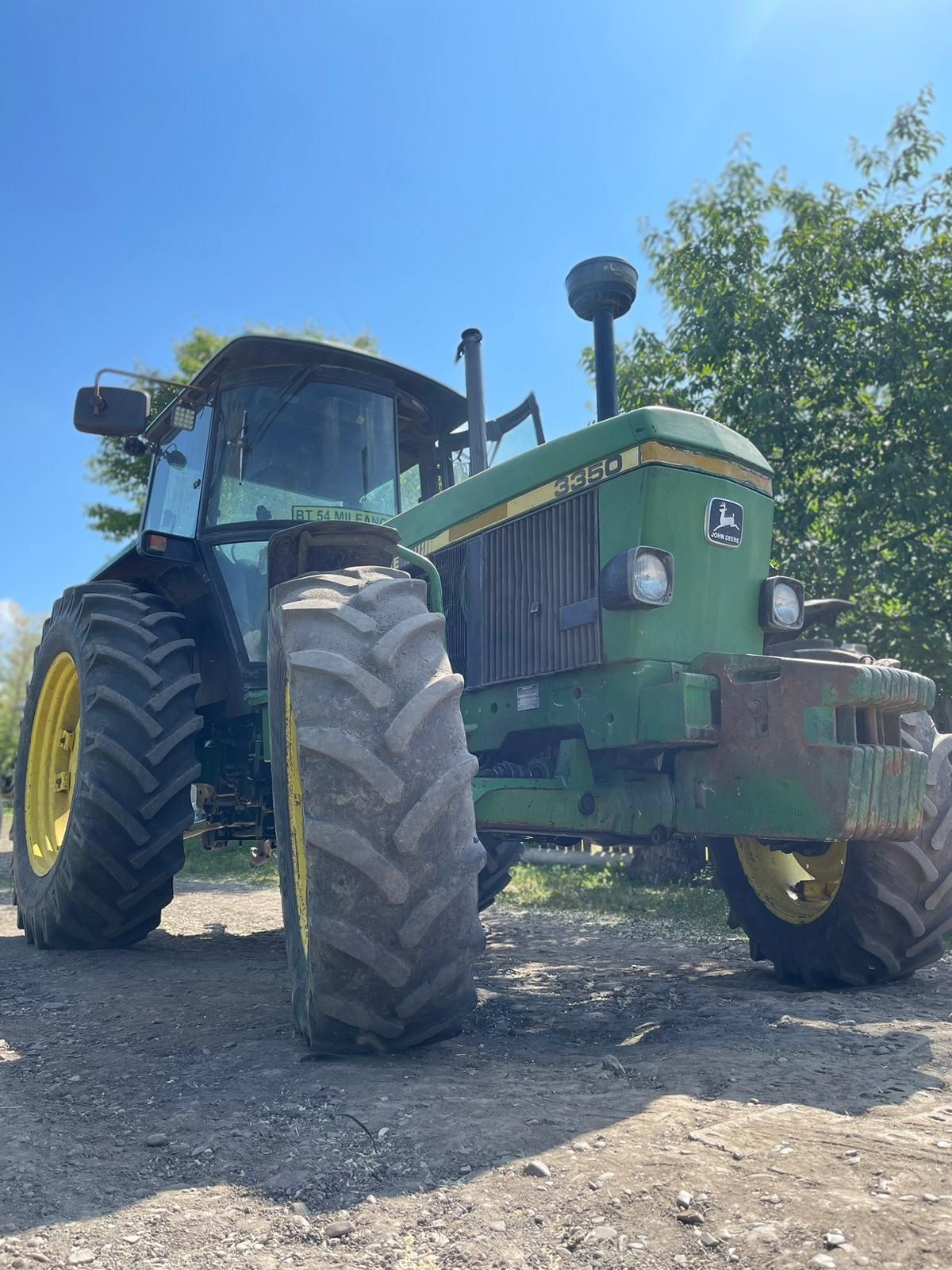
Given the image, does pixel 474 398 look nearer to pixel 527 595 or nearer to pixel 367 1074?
pixel 527 595

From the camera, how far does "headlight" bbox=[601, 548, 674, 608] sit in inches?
→ 157

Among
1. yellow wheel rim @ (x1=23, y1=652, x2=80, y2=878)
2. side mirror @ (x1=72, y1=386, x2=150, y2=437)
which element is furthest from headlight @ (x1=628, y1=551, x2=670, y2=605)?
yellow wheel rim @ (x1=23, y1=652, x2=80, y2=878)

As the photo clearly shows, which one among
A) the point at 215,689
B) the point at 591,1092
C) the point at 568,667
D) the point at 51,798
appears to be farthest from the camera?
the point at 51,798

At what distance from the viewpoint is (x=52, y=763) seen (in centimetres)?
556

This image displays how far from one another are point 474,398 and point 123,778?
2.51m

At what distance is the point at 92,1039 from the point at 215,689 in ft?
6.77

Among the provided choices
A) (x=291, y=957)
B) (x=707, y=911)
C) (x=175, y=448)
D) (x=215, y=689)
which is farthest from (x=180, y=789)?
(x=707, y=911)

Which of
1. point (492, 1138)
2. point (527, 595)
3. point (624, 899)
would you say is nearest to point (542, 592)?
point (527, 595)

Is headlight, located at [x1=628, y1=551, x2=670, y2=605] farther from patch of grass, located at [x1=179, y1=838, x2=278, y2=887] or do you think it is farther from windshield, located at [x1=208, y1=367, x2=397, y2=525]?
patch of grass, located at [x1=179, y1=838, x2=278, y2=887]

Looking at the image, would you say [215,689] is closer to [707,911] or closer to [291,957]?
[291,957]

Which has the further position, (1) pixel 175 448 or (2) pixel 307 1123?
(1) pixel 175 448

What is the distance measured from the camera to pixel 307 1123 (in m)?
2.36

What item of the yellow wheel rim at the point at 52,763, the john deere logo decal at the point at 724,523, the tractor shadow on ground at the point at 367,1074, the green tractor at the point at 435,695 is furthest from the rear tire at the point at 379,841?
the yellow wheel rim at the point at 52,763

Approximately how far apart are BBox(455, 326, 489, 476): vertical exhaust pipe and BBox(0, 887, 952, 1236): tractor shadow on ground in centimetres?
246
